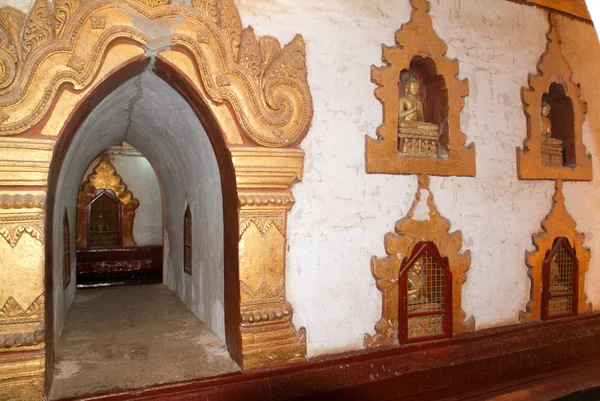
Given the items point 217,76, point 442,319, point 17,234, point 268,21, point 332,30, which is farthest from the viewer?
point 442,319

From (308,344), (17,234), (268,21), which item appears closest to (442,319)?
(308,344)

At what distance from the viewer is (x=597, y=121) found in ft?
16.1

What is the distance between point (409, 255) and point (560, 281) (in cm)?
198

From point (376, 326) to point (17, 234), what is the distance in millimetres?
2560

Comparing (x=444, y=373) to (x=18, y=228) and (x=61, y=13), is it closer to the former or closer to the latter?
(x=18, y=228)

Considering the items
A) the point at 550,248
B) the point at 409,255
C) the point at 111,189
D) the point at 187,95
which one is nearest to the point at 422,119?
the point at 409,255

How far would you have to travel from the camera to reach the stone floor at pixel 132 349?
9.90 ft

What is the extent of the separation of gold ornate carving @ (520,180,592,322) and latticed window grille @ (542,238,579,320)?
50 millimetres

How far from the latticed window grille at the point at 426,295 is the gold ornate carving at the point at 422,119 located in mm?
711

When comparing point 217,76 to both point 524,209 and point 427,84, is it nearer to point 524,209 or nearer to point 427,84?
point 427,84

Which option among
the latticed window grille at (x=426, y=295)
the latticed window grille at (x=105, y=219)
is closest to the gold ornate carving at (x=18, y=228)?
the latticed window grille at (x=426, y=295)

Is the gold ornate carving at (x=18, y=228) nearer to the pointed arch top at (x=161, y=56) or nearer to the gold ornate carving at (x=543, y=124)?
the pointed arch top at (x=161, y=56)

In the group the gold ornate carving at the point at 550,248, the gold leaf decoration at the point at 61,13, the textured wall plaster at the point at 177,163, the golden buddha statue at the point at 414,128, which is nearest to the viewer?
the gold leaf decoration at the point at 61,13

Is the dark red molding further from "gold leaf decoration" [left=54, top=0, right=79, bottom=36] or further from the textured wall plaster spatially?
"gold leaf decoration" [left=54, top=0, right=79, bottom=36]
